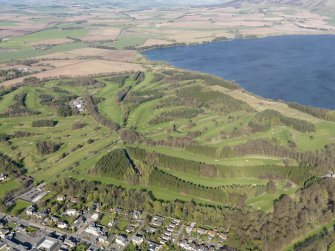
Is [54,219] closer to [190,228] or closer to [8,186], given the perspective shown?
[8,186]

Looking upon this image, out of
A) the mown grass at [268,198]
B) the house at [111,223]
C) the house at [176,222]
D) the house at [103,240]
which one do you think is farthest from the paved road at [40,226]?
the mown grass at [268,198]

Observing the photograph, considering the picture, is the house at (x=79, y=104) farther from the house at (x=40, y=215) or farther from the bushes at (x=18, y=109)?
the house at (x=40, y=215)

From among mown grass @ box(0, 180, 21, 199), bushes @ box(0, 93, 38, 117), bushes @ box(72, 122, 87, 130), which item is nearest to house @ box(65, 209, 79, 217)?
mown grass @ box(0, 180, 21, 199)

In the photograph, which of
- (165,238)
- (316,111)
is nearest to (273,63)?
(316,111)

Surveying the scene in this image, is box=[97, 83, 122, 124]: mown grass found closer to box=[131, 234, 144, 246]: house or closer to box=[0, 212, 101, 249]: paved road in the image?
box=[0, 212, 101, 249]: paved road

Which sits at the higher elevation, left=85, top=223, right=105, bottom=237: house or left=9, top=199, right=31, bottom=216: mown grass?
left=85, top=223, right=105, bottom=237: house

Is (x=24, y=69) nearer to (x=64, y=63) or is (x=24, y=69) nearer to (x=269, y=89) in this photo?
(x=64, y=63)
